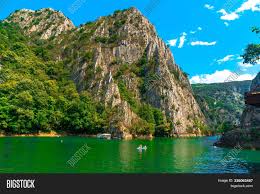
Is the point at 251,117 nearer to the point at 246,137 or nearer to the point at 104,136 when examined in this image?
the point at 246,137

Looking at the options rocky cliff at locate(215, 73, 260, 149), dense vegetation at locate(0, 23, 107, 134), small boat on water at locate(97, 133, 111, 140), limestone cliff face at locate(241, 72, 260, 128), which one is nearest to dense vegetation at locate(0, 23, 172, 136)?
dense vegetation at locate(0, 23, 107, 134)

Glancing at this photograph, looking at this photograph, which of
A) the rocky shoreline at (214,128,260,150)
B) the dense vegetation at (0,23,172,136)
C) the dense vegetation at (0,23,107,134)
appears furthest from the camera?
the dense vegetation at (0,23,172,136)

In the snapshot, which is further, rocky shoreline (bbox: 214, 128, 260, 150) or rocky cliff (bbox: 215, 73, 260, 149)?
rocky cliff (bbox: 215, 73, 260, 149)

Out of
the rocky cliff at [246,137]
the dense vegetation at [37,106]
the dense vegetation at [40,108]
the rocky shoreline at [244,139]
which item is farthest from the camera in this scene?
the dense vegetation at [40,108]

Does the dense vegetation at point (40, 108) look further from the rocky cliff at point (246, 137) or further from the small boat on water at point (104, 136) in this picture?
the rocky cliff at point (246, 137)

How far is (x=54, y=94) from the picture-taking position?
191250 millimetres

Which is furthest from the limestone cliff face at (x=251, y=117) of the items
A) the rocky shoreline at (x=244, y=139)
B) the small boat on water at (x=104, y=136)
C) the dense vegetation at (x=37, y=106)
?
the dense vegetation at (x=37, y=106)

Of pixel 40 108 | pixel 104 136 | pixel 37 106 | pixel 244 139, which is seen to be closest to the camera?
pixel 244 139

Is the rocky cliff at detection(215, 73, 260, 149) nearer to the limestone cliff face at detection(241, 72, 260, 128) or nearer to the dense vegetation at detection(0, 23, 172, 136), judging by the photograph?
the limestone cliff face at detection(241, 72, 260, 128)

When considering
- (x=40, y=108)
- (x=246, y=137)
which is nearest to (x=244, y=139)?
(x=246, y=137)

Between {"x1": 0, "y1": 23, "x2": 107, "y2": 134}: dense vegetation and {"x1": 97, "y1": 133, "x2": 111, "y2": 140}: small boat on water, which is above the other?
{"x1": 0, "y1": 23, "x2": 107, "y2": 134}: dense vegetation

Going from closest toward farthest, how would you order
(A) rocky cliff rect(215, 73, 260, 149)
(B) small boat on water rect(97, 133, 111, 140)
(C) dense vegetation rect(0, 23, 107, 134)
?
(A) rocky cliff rect(215, 73, 260, 149), (C) dense vegetation rect(0, 23, 107, 134), (B) small boat on water rect(97, 133, 111, 140)

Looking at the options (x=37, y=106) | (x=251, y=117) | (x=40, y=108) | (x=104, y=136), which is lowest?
(x=104, y=136)
